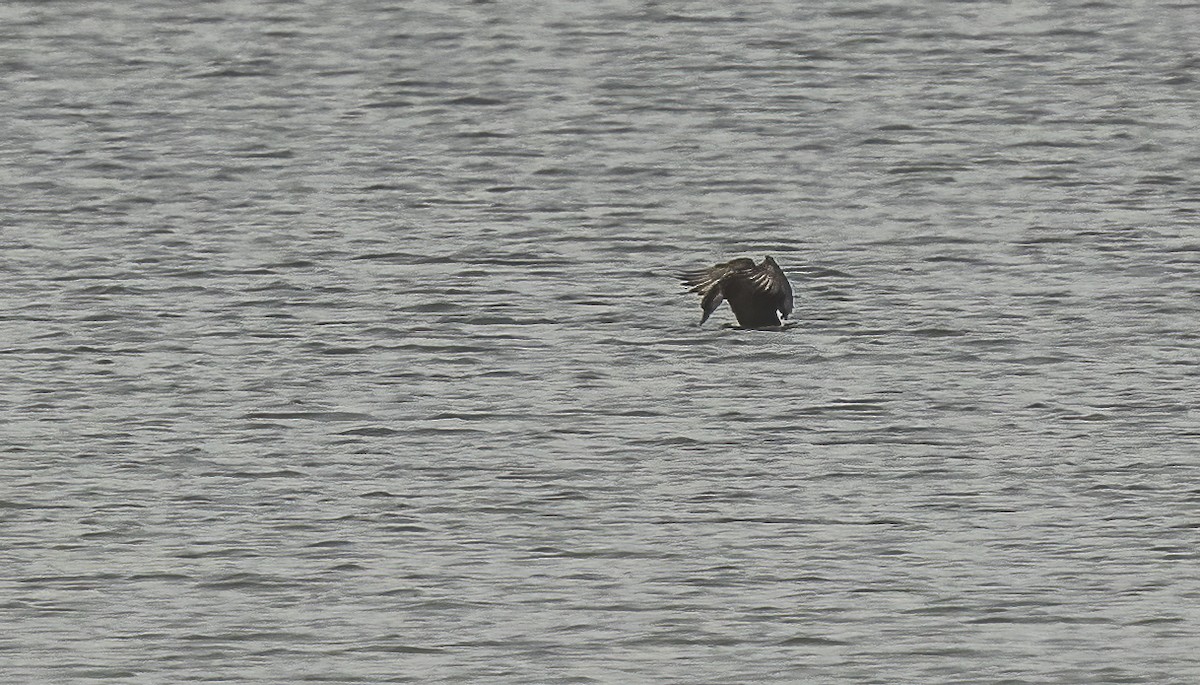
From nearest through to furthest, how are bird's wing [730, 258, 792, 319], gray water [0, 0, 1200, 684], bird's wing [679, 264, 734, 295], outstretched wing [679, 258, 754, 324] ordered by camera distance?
gray water [0, 0, 1200, 684] → bird's wing [730, 258, 792, 319] → outstretched wing [679, 258, 754, 324] → bird's wing [679, 264, 734, 295]

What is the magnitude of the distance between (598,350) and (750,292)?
148 centimetres

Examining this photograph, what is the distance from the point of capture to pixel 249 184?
87.8ft

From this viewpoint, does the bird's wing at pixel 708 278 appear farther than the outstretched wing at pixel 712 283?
Yes

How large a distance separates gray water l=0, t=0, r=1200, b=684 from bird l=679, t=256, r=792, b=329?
0.74 feet

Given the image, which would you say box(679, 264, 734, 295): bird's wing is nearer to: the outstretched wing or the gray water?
the outstretched wing

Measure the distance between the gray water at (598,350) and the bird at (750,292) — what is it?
23 cm

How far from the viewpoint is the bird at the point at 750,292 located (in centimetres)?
2167

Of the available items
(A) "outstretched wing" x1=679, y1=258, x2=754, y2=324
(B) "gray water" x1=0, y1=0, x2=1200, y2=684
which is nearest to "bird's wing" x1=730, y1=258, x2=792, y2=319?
(A) "outstretched wing" x1=679, y1=258, x2=754, y2=324

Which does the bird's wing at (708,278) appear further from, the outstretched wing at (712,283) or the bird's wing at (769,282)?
the bird's wing at (769,282)

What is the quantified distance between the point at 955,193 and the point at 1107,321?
4947mm

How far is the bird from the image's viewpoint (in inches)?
853

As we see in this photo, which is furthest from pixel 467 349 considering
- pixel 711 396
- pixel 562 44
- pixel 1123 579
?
pixel 562 44

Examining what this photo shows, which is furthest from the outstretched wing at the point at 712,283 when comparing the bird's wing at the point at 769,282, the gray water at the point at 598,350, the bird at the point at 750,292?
the gray water at the point at 598,350

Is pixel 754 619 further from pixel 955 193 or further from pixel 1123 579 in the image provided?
pixel 955 193
